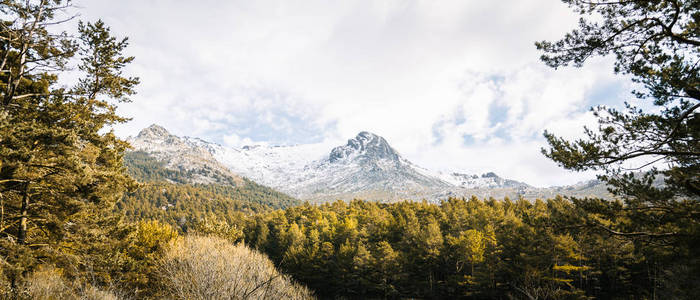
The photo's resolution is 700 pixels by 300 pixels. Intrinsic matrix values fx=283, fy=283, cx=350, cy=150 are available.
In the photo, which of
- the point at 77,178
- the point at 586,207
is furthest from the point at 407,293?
the point at 77,178

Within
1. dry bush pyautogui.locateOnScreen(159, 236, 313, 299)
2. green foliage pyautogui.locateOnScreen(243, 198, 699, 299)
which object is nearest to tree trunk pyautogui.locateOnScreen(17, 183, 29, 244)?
dry bush pyautogui.locateOnScreen(159, 236, 313, 299)

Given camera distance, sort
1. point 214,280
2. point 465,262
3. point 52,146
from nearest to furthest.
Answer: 1. point 52,146
2. point 214,280
3. point 465,262

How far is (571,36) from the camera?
6895mm

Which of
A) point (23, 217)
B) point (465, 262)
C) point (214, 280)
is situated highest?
point (23, 217)

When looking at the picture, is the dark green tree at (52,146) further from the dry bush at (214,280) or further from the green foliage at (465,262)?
the green foliage at (465,262)

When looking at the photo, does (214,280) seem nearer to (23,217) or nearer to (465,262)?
(23,217)

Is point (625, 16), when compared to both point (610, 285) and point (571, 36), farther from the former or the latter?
point (610, 285)

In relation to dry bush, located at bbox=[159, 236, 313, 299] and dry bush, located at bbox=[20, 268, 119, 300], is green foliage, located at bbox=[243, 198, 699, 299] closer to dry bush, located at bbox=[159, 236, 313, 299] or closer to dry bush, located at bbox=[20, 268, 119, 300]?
dry bush, located at bbox=[159, 236, 313, 299]

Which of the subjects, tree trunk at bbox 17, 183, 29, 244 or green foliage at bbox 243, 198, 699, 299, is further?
green foliage at bbox 243, 198, 699, 299

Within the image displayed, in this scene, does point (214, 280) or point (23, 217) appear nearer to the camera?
point (23, 217)

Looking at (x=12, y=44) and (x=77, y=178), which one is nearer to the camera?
(x=12, y=44)

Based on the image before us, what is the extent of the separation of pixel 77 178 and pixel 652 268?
46363mm

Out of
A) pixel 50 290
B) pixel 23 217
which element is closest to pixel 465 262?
pixel 50 290

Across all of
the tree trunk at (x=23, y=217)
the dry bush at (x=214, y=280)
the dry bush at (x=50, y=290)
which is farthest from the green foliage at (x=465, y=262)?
the tree trunk at (x=23, y=217)
